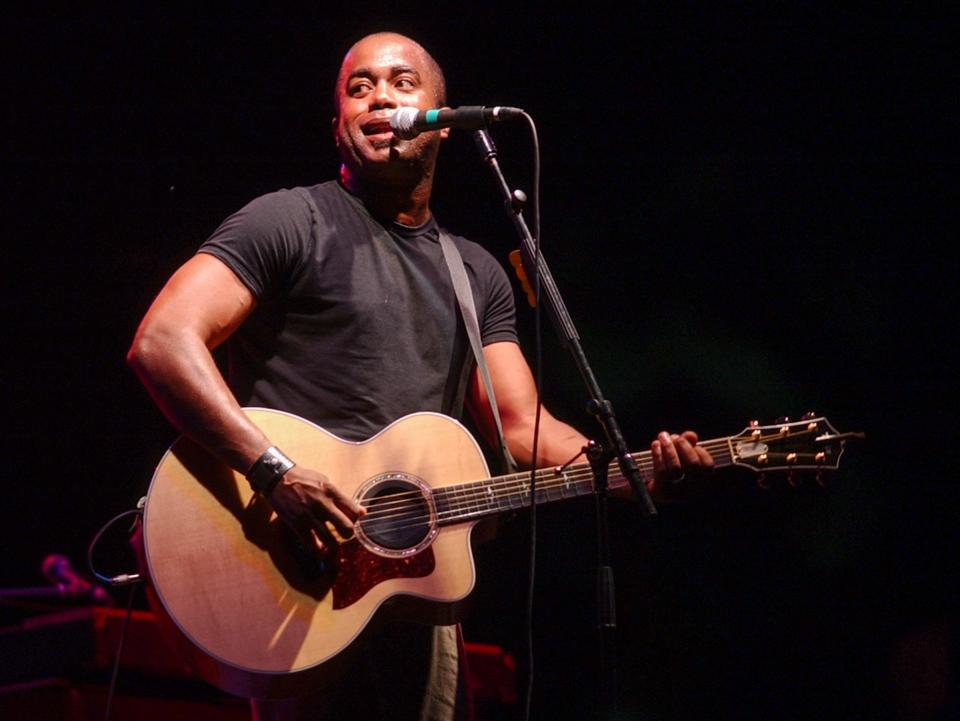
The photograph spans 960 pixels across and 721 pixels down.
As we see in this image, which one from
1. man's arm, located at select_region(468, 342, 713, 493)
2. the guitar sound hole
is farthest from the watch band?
man's arm, located at select_region(468, 342, 713, 493)

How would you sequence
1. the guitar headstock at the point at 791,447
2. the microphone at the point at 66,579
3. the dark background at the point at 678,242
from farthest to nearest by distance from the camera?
1. the microphone at the point at 66,579
2. the dark background at the point at 678,242
3. the guitar headstock at the point at 791,447

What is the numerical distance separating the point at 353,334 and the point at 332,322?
0.08 metres

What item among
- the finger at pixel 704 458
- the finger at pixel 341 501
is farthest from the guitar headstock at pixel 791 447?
the finger at pixel 341 501

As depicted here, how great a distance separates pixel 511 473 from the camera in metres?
2.85

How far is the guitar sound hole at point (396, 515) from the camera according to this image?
2547 millimetres

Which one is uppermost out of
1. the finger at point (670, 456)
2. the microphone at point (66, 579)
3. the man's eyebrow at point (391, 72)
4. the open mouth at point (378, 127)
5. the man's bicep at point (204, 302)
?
the man's eyebrow at point (391, 72)

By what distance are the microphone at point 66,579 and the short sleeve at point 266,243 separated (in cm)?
377

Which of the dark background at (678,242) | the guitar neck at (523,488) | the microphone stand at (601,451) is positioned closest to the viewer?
the microphone stand at (601,451)

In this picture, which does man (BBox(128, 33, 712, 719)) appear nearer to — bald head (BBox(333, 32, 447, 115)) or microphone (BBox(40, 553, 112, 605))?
bald head (BBox(333, 32, 447, 115))

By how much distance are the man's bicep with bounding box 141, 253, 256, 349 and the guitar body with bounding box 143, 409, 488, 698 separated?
0.92 feet

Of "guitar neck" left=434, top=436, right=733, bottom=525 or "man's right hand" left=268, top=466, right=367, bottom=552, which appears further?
"guitar neck" left=434, top=436, right=733, bottom=525

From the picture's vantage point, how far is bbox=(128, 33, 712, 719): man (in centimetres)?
240

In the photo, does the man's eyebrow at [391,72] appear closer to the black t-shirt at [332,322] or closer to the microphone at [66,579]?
the black t-shirt at [332,322]

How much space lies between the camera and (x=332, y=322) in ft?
9.07
